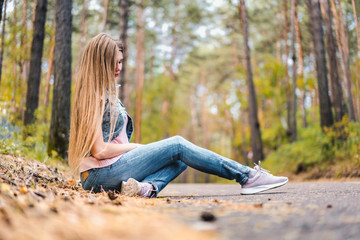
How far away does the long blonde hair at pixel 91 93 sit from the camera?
10.6ft

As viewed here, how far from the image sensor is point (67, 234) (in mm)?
1308

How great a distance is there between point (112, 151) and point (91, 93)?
1.92ft

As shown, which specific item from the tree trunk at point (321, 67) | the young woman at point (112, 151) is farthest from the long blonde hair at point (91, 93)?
the tree trunk at point (321, 67)

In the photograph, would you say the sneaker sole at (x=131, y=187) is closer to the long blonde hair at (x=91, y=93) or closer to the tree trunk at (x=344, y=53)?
the long blonde hair at (x=91, y=93)

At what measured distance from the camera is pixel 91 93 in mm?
3334

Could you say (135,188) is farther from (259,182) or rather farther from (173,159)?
(259,182)

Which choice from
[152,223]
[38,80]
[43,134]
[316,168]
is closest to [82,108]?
[152,223]

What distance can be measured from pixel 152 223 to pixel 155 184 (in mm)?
1874

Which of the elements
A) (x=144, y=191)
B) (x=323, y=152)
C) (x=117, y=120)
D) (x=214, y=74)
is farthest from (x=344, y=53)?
(x=214, y=74)

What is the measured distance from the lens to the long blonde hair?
325 cm

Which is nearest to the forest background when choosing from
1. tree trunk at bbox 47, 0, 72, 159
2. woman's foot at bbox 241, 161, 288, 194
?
tree trunk at bbox 47, 0, 72, 159

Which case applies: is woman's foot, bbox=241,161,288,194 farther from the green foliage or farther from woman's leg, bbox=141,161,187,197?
the green foliage

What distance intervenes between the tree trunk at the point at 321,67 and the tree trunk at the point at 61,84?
6876 millimetres

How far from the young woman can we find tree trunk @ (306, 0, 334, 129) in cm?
712
